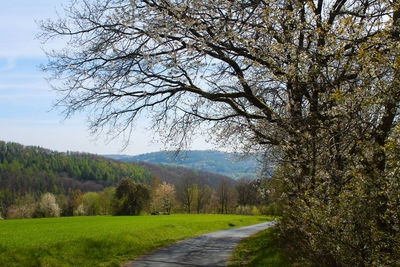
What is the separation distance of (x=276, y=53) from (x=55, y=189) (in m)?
142

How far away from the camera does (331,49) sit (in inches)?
213

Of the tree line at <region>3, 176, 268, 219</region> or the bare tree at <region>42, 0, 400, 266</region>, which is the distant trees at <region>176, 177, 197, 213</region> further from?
the bare tree at <region>42, 0, 400, 266</region>

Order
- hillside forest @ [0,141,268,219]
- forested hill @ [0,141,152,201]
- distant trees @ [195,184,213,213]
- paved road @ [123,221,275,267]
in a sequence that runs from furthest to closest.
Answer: forested hill @ [0,141,152,201] → distant trees @ [195,184,213,213] → hillside forest @ [0,141,268,219] → paved road @ [123,221,275,267]

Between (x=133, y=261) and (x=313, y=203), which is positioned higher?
(x=313, y=203)

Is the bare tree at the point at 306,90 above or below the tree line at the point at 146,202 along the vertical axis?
above

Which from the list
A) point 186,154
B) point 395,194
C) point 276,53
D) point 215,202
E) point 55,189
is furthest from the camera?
point 55,189

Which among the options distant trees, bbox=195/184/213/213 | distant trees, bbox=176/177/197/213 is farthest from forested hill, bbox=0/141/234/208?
distant trees, bbox=176/177/197/213

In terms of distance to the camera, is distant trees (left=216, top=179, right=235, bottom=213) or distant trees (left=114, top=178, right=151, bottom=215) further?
distant trees (left=216, top=179, right=235, bottom=213)

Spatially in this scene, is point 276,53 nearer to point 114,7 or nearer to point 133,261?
point 114,7

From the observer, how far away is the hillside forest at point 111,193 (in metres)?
57.9

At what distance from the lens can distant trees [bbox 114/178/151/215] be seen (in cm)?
5678

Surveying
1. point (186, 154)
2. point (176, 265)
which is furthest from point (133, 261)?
point (186, 154)

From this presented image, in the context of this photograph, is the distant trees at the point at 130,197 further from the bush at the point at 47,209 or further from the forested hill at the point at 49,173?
the forested hill at the point at 49,173

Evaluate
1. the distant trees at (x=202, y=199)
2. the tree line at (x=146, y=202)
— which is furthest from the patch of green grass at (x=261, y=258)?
the distant trees at (x=202, y=199)
